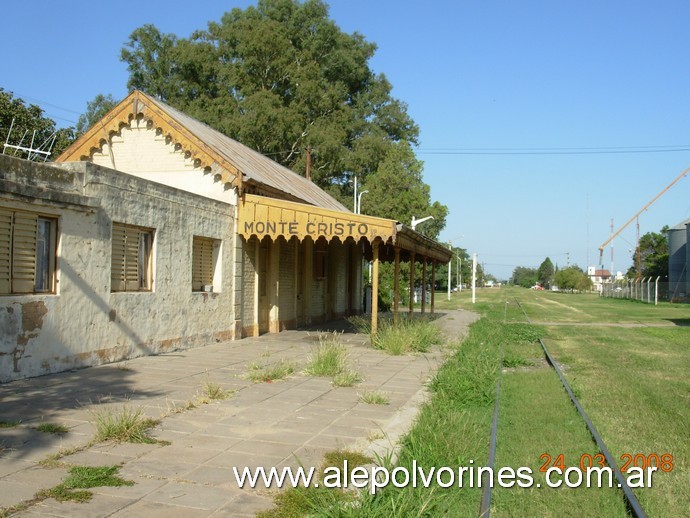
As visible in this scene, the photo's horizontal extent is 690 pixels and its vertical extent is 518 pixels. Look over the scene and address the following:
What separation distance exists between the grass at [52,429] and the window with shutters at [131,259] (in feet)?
17.0

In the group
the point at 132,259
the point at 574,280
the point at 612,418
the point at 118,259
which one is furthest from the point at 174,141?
the point at 574,280

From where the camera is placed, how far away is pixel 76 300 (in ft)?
33.9

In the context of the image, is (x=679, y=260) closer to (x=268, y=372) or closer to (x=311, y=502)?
(x=268, y=372)

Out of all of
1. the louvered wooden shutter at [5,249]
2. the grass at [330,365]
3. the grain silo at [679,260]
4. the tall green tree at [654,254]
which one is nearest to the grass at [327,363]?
the grass at [330,365]

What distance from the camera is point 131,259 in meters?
12.1

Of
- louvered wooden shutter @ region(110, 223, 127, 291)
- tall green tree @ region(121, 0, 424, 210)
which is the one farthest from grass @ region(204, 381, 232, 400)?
tall green tree @ region(121, 0, 424, 210)

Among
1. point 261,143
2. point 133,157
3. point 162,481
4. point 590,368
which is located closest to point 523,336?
point 590,368

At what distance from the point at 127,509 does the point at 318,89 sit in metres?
38.3

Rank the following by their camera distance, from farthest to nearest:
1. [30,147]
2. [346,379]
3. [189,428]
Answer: [30,147] < [346,379] < [189,428]

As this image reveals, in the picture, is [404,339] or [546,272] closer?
[404,339]

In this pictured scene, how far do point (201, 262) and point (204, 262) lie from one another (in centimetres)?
15

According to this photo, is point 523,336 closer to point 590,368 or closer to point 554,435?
point 590,368

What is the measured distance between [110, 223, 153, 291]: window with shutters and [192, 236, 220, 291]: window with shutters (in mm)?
1792

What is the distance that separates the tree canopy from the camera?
129 feet
